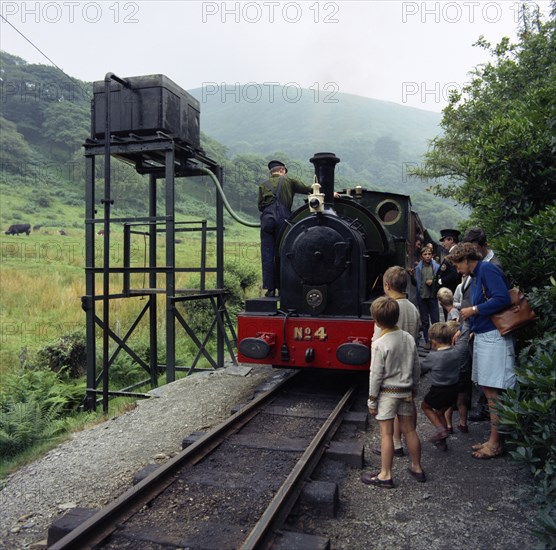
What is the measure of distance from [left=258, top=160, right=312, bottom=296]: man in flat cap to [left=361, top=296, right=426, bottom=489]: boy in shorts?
120 inches

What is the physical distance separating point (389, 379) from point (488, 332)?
3.53 ft

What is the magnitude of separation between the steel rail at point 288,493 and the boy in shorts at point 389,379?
43 centimetres

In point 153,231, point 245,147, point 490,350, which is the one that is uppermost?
point 245,147

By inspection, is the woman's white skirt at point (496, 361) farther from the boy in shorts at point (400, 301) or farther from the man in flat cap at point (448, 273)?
the man in flat cap at point (448, 273)

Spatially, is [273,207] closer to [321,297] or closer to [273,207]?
[273,207]

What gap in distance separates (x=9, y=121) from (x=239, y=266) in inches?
2081

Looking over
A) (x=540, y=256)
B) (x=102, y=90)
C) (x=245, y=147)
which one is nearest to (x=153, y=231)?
(x=102, y=90)

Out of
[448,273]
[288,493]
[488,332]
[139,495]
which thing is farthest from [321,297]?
[139,495]

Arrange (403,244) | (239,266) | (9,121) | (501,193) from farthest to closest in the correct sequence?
(9,121), (239,266), (403,244), (501,193)

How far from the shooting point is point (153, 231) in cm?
770

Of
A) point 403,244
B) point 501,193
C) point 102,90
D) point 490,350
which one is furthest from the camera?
point 403,244

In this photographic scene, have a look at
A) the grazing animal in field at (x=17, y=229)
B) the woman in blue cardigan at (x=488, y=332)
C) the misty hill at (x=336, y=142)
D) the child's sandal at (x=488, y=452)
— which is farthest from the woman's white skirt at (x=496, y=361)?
the misty hill at (x=336, y=142)

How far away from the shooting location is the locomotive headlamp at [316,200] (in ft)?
17.9

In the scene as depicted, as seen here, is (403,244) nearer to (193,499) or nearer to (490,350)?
(490,350)
